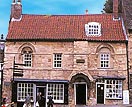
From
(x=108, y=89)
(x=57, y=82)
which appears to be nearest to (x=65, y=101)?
(x=57, y=82)

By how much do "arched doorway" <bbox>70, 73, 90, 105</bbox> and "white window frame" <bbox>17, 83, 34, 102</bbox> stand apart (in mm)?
4321

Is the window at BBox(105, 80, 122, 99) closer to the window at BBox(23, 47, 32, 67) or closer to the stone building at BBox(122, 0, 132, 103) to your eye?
the stone building at BBox(122, 0, 132, 103)

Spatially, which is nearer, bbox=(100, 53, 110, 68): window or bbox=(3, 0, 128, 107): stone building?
bbox=(3, 0, 128, 107): stone building

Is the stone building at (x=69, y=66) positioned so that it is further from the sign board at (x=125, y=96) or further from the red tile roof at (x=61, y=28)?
the sign board at (x=125, y=96)

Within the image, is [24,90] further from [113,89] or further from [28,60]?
[113,89]

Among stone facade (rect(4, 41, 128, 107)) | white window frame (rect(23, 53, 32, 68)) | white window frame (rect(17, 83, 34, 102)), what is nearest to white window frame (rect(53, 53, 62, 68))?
stone facade (rect(4, 41, 128, 107))

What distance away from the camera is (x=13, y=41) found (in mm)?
37219

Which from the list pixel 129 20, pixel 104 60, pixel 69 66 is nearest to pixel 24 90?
pixel 69 66

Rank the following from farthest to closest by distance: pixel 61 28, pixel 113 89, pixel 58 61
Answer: pixel 61 28 → pixel 58 61 → pixel 113 89

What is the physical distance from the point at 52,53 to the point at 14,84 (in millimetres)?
5140

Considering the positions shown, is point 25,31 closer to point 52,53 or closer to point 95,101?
point 52,53

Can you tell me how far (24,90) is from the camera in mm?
36375

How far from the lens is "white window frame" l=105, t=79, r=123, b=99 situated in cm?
3603

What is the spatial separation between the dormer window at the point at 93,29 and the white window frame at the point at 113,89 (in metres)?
5.43
